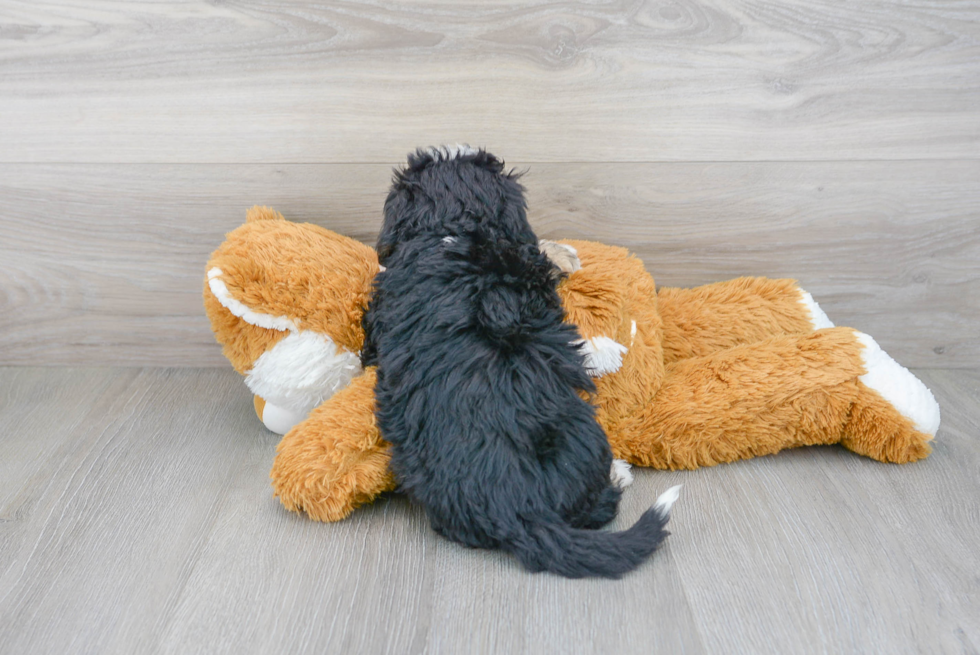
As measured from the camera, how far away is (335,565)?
756 mm

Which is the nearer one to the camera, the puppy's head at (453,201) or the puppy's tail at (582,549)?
the puppy's tail at (582,549)

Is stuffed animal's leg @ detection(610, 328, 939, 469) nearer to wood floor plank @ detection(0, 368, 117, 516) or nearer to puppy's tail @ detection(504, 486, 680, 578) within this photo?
puppy's tail @ detection(504, 486, 680, 578)

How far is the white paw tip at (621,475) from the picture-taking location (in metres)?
0.86

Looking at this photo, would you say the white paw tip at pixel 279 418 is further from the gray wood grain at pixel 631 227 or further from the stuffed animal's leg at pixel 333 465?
the gray wood grain at pixel 631 227

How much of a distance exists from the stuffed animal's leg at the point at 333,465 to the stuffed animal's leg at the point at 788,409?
31 cm

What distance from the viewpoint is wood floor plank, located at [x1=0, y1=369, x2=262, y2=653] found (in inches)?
27.0

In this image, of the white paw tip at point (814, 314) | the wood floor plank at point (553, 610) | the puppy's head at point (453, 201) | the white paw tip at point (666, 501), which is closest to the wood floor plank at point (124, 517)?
the wood floor plank at point (553, 610)

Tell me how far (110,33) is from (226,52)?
0.57 feet

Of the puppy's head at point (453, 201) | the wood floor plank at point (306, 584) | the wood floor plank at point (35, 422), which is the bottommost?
the wood floor plank at point (35, 422)

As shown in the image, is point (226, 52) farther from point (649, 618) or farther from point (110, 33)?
point (649, 618)

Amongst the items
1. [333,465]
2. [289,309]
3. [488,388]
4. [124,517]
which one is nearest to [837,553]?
[488,388]

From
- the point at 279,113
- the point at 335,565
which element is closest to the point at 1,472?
the point at 335,565

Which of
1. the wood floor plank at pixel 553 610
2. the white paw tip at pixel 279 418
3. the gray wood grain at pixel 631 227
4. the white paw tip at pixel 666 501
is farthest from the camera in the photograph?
the gray wood grain at pixel 631 227

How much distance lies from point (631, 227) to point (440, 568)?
62cm
